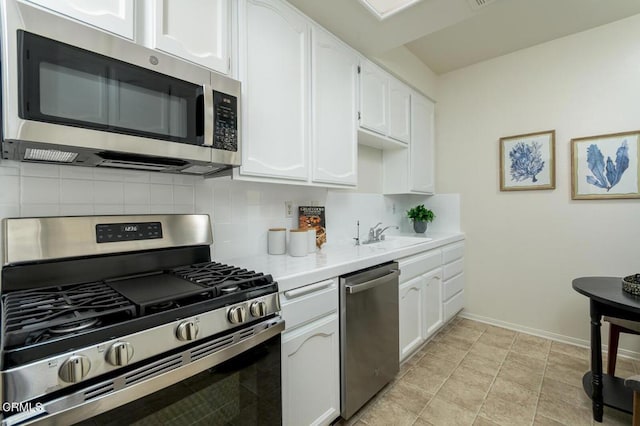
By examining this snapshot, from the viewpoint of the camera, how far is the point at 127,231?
1.24 meters

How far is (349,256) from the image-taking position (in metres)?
1.80

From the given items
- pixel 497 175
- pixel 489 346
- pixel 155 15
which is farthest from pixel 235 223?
pixel 497 175

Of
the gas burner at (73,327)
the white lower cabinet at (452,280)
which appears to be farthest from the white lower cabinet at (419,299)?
the gas burner at (73,327)

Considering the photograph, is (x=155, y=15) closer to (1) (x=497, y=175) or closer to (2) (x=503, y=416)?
(2) (x=503, y=416)

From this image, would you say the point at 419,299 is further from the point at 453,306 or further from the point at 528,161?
the point at 528,161

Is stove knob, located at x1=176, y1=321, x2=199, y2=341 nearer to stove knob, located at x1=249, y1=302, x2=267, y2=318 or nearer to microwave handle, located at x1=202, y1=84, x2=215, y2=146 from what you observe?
stove knob, located at x1=249, y1=302, x2=267, y2=318

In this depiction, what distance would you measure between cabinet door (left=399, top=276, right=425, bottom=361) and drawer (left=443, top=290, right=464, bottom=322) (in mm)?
522

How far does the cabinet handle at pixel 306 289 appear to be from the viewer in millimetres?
1292

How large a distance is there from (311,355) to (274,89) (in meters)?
1.36

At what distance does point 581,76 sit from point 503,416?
9.02 feet

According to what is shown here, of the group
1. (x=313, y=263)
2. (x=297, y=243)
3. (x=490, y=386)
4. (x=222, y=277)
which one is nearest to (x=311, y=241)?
(x=297, y=243)

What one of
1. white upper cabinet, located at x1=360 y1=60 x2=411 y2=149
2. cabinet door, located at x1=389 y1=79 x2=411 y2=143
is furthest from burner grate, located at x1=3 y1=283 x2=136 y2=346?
cabinet door, located at x1=389 y1=79 x2=411 y2=143

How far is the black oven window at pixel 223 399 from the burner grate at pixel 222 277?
222mm

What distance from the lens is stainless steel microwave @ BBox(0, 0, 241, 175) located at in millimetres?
809
